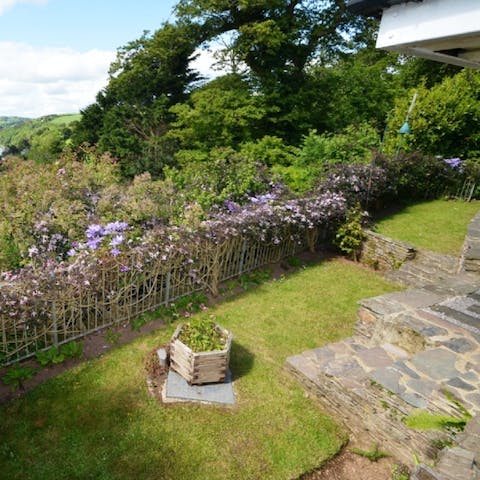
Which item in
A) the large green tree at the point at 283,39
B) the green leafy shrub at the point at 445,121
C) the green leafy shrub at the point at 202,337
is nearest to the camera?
the green leafy shrub at the point at 202,337

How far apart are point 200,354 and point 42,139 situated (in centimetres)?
6518

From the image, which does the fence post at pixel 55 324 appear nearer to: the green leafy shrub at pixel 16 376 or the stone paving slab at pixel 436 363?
the green leafy shrub at pixel 16 376

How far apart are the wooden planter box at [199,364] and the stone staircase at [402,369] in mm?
1035

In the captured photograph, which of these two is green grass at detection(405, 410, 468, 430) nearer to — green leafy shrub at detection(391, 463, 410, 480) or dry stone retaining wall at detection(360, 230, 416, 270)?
green leafy shrub at detection(391, 463, 410, 480)

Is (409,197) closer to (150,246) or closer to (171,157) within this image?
(150,246)

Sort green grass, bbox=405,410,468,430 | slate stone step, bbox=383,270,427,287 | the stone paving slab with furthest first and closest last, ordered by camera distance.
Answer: slate stone step, bbox=383,270,427,287
the stone paving slab
green grass, bbox=405,410,468,430

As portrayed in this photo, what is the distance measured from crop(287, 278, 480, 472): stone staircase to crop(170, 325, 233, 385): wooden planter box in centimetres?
104

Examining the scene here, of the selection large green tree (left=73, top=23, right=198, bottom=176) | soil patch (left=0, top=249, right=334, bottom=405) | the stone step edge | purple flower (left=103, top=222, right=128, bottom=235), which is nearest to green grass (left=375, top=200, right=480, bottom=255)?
soil patch (left=0, top=249, right=334, bottom=405)

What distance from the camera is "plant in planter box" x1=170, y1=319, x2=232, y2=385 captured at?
4.38 metres

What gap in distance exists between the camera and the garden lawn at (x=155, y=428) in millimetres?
3545

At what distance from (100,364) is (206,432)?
178cm

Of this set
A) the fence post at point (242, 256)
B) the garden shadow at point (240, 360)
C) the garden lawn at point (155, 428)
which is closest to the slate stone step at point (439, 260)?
the fence post at point (242, 256)

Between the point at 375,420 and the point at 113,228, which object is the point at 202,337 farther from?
the point at 113,228

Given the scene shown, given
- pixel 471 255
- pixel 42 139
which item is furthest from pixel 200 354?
pixel 42 139
